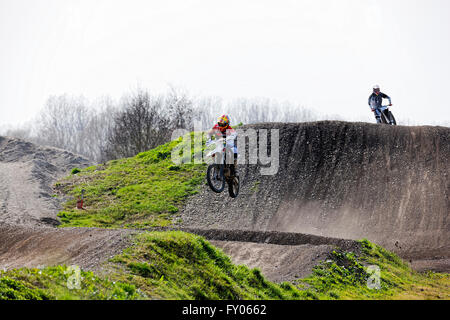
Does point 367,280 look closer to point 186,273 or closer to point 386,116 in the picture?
point 186,273

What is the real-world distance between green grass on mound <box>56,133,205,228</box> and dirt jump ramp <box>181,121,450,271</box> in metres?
1.76

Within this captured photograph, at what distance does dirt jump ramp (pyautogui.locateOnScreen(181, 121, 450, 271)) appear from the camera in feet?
76.8

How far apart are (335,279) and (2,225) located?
1317cm

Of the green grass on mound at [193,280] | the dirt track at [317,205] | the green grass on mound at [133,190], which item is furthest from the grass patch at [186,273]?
the green grass on mound at [133,190]

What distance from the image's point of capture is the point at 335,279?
46.3ft

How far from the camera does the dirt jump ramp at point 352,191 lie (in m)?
23.4

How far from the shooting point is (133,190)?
112ft

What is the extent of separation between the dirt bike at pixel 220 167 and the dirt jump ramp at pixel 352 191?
9.93 metres

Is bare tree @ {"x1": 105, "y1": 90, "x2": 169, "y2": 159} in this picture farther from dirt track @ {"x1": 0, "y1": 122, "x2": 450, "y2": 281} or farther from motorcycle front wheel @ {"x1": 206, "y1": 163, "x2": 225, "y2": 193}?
motorcycle front wheel @ {"x1": 206, "y1": 163, "x2": 225, "y2": 193}

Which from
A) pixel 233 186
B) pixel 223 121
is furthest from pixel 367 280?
pixel 223 121

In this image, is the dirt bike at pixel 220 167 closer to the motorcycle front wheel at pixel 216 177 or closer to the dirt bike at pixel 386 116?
the motorcycle front wheel at pixel 216 177
